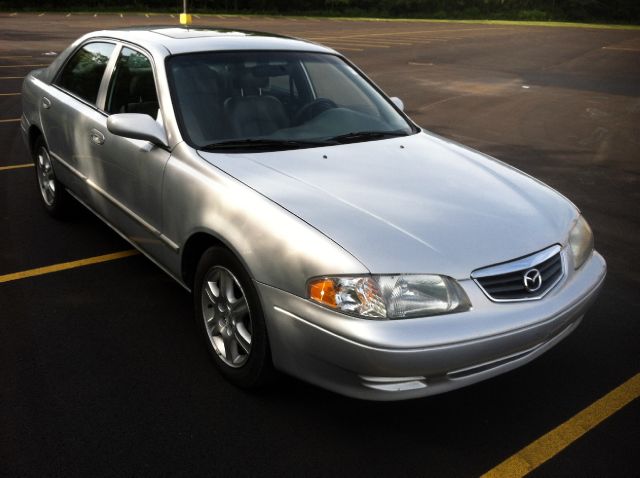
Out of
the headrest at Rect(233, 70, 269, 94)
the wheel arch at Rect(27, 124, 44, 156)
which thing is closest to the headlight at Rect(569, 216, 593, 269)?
the headrest at Rect(233, 70, 269, 94)

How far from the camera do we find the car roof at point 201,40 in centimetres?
398

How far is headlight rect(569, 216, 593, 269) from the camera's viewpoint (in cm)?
324

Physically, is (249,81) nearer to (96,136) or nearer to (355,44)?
(96,136)

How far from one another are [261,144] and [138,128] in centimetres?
65

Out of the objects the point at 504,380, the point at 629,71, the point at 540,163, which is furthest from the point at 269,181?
the point at 629,71

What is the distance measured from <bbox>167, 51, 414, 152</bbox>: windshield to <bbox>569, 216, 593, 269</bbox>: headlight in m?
1.24

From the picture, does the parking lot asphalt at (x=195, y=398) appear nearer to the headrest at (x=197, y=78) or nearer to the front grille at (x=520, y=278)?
the front grille at (x=520, y=278)

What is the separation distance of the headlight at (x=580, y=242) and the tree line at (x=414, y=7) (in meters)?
49.5

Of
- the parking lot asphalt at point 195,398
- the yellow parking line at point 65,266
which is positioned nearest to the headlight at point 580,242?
the parking lot asphalt at point 195,398

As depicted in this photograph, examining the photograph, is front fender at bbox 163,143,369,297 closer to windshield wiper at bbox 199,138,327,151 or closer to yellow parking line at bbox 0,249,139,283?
windshield wiper at bbox 199,138,327,151

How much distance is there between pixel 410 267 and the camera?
2.64m

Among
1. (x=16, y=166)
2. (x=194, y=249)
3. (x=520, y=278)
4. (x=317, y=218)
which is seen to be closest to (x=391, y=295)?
(x=317, y=218)

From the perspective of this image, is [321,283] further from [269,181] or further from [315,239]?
[269,181]

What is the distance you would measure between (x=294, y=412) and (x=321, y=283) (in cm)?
79
